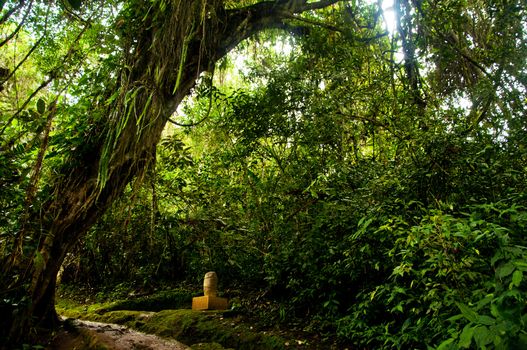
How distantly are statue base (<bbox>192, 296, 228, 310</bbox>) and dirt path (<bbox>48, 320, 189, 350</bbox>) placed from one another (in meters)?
0.62

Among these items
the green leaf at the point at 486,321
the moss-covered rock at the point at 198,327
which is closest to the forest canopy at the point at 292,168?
the green leaf at the point at 486,321

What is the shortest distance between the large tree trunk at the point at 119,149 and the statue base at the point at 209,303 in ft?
4.34

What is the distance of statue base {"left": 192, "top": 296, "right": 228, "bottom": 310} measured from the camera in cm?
367

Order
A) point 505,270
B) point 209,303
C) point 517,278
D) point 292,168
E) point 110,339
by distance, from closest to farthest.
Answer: point 517,278
point 505,270
point 110,339
point 209,303
point 292,168

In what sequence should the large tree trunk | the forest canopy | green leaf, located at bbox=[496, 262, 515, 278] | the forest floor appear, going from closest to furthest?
1. green leaf, located at bbox=[496, 262, 515, 278]
2. the forest canopy
3. the large tree trunk
4. the forest floor

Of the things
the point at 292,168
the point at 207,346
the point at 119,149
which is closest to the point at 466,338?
the point at 207,346

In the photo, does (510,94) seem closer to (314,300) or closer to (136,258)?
(314,300)

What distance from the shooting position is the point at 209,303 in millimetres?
3664

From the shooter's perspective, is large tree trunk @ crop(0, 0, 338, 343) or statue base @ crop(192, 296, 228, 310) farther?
statue base @ crop(192, 296, 228, 310)

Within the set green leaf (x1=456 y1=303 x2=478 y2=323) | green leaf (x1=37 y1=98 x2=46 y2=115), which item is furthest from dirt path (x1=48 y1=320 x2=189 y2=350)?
green leaf (x1=456 y1=303 x2=478 y2=323)

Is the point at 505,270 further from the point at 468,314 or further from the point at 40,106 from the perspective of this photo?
the point at 40,106

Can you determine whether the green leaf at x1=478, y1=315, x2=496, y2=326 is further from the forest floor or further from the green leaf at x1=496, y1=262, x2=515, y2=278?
the forest floor

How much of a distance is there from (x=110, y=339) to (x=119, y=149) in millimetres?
1447

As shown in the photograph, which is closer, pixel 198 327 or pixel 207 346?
pixel 207 346
